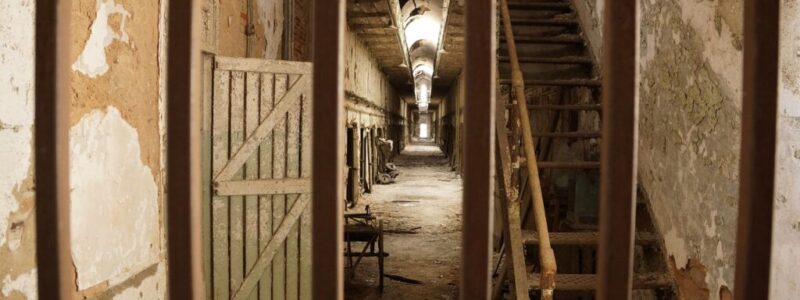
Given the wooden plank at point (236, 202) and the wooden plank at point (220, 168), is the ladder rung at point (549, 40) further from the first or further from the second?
the wooden plank at point (220, 168)

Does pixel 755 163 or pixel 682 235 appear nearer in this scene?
pixel 755 163

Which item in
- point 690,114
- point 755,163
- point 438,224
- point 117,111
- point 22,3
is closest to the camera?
point 755,163

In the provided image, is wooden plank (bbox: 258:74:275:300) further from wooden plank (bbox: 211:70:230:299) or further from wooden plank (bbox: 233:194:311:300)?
wooden plank (bbox: 211:70:230:299)

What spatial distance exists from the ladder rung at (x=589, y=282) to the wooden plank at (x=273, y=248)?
217cm

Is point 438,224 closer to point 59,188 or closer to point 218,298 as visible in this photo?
point 218,298

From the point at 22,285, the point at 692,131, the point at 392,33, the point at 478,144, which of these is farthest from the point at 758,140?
the point at 392,33

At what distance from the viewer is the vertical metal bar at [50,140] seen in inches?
29.5

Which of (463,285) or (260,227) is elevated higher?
(463,285)

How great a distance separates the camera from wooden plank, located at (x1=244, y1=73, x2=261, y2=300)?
4426 mm

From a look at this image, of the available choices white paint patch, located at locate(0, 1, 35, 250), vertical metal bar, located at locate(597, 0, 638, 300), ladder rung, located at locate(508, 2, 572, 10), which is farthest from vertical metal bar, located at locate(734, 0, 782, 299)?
ladder rung, located at locate(508, 2, 572, 10)

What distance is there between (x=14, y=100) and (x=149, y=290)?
1.66 m

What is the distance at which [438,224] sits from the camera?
10.4m

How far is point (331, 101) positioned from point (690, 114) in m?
3.62

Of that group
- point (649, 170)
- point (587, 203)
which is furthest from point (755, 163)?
point (587, 203)
